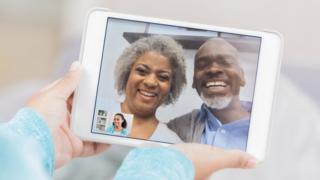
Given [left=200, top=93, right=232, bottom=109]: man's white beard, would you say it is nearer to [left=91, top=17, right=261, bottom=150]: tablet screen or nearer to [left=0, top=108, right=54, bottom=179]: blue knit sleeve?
[left=91, top=17, right=261, bottom=150]: tablet screen

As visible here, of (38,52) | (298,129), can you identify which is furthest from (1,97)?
(298,129)

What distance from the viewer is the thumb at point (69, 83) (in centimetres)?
45

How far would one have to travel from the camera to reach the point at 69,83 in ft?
1.50

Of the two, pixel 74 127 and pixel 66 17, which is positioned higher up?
pixel 66 17

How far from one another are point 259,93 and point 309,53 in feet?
0.37

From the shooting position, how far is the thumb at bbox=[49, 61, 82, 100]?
1.49ft

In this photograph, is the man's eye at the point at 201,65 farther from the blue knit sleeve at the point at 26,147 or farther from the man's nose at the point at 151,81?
the blue knit sleeve at the point at 26,147

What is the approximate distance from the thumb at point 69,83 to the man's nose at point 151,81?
0.06 metres

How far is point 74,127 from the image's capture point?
462mm

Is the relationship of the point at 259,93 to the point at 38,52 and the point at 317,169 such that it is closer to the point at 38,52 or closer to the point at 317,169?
the point at 317,169

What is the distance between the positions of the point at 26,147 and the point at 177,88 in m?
0.16

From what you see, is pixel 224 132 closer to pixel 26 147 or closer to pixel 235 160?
pixel 235 160

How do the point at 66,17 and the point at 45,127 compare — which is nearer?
the point at 45,127

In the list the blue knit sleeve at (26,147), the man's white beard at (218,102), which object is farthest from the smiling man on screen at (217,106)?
the blue knit sleeve at (26,147)
